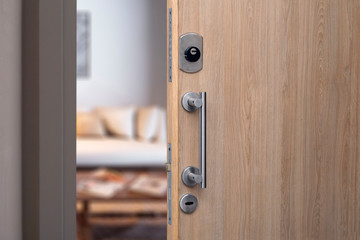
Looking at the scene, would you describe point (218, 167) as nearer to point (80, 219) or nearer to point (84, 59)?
point (80, 219)

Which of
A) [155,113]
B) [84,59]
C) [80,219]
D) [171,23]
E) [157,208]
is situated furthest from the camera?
[84,59]

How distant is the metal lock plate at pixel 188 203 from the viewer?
820mm

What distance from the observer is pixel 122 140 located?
383cm

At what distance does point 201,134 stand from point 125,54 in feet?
12.0

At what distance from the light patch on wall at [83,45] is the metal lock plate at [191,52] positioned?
363cm

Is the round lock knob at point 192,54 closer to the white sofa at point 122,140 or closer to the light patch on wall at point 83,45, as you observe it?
the white sofa at point 122,140

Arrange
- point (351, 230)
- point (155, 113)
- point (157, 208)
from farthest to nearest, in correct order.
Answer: point (155, 113) → point (157, 208) → point (351, 230)

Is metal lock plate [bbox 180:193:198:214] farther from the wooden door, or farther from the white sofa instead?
the white sofa

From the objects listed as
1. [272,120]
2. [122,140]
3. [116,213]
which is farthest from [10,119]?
[122,140]

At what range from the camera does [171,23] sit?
0.82 m

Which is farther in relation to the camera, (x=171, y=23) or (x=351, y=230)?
(x=351, y=230)

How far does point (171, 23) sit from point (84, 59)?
365 cm

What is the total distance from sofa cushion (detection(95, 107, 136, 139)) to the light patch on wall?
64cm

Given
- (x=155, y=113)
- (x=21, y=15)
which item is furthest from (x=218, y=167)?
(x=155, y=113)
